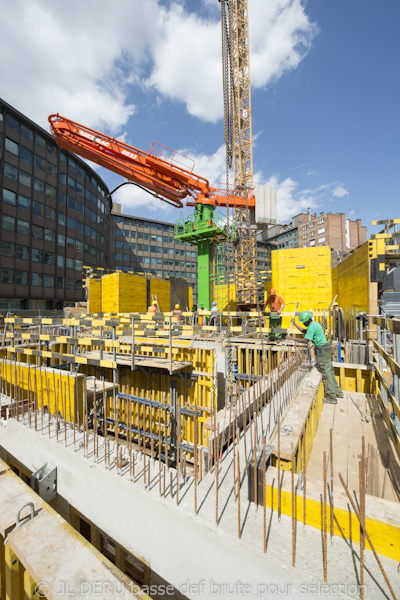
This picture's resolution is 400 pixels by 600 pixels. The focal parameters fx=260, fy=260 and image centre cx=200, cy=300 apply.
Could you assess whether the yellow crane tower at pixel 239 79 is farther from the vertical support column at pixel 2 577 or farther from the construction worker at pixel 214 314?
the vertical support column at pixel 2 577

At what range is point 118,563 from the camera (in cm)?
387

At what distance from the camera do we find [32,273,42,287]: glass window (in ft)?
104

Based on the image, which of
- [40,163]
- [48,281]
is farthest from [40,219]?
[48,281]

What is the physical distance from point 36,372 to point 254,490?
5.71 meters

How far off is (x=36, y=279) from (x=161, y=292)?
20506 mm

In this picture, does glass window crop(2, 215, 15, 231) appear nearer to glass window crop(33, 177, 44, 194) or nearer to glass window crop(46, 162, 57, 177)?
glass window crop(33, 177, 44, 194)

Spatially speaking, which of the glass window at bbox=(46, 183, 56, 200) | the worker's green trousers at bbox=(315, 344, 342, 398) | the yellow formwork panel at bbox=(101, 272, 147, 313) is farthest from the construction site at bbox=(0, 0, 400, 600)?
the glass window at bbox=(46, 183, 56, 200)

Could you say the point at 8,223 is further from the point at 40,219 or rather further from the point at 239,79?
the point at 239,79

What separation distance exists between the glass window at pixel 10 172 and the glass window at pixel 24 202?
6.54 feet

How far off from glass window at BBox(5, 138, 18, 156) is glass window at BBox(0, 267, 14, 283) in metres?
13.7

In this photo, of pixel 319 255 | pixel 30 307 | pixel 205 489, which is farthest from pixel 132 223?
pixel 205 489

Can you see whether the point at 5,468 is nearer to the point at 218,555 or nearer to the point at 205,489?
the point at 205,489

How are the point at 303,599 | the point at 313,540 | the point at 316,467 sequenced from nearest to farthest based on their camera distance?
the point at 303,599
the point at 313,540
the point at 316,467

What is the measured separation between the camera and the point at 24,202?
3084cm
